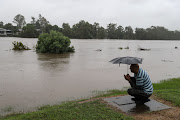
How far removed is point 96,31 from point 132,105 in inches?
3582

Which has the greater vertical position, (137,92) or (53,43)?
(53,43)

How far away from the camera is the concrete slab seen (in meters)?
5.56

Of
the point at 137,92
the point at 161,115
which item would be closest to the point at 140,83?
the point at 137,92

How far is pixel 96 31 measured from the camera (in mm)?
95625

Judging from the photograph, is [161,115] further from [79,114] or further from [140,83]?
[79,114]

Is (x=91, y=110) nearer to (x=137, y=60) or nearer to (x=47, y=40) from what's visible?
(x=137, y=60)

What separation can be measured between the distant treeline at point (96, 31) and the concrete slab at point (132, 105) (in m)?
81.2

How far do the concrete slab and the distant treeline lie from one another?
81221 millimetres

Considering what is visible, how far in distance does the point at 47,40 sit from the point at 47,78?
17.4 m

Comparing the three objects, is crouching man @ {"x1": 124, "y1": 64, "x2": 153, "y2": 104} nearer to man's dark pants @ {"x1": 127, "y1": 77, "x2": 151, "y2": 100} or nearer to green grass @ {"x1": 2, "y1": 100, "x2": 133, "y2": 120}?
man's dark pants @ {"x1": 127, "y1": 77, "x2": 151, "y2": 100}

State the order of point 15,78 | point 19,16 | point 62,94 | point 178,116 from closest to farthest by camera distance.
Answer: point 178,116 < point 62,94 < point 15,78 < point 19,16

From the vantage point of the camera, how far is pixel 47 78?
471 inches

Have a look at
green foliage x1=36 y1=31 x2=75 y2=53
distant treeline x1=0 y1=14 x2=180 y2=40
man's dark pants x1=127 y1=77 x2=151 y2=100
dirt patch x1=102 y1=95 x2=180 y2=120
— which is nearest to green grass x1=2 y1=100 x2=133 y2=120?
dirt patch x1=102 y1=95 x2=180 y2=120

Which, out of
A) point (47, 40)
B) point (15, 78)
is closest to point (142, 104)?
point (15, 78)
